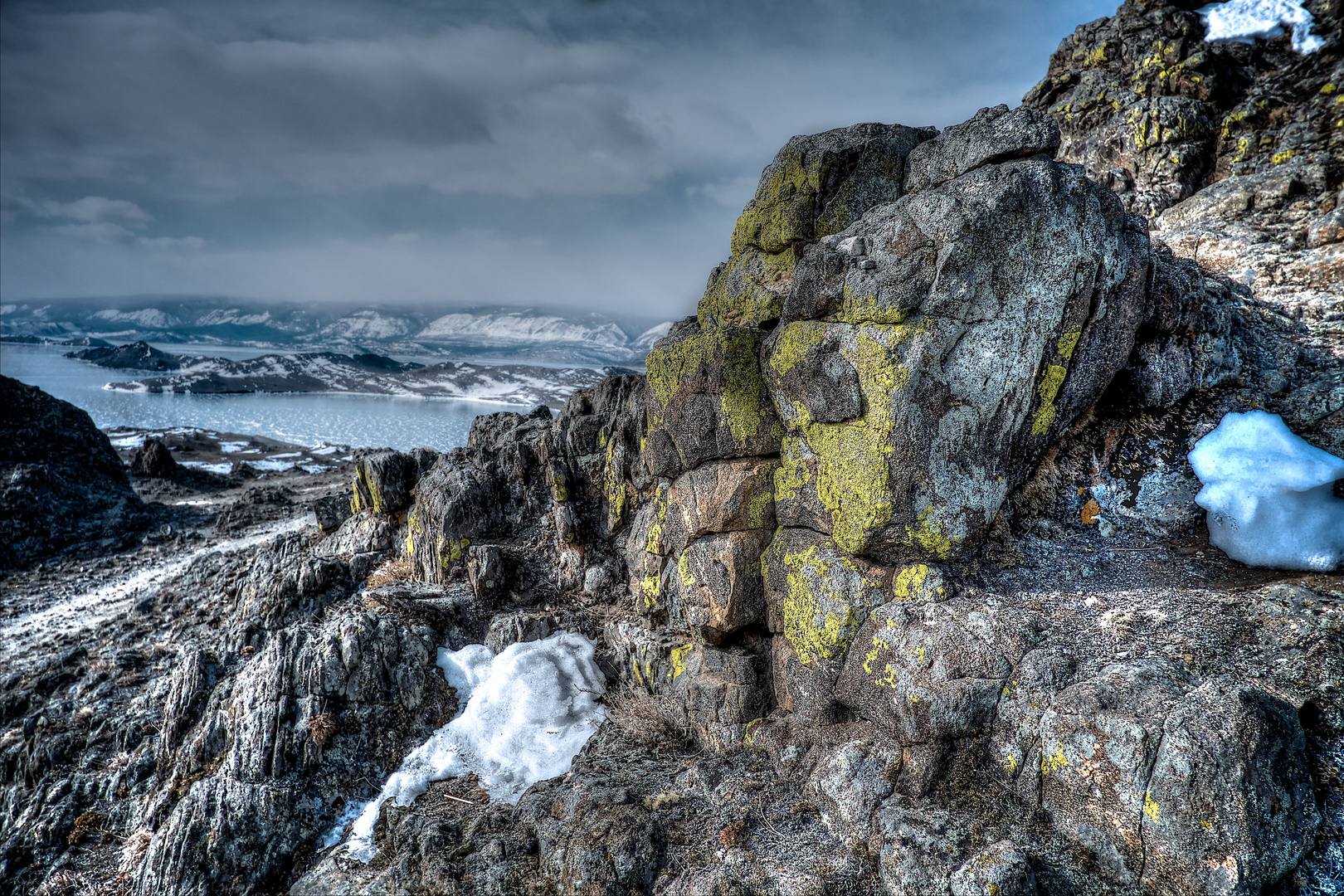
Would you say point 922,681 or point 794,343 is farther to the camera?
point 794,343

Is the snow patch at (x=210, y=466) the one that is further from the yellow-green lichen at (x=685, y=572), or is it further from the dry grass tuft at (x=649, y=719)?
the yellow-green lichen at (x=685, y=572)

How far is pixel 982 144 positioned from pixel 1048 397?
4838 millimetres

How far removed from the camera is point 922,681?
27.6ft

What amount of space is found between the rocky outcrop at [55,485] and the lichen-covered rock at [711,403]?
36.9 meters

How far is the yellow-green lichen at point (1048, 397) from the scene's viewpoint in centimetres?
960

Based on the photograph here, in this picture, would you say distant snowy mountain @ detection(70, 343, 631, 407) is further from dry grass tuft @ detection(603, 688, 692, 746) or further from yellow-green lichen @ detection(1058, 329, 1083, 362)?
yellow-green lichen @ detection(1058, 329, 1083, 362)

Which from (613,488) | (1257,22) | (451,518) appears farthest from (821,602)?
(1257,22)

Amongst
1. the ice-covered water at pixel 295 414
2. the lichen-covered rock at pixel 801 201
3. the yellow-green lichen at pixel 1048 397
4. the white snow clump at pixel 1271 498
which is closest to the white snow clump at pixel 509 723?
the lichen-covered rock at pixel 801 201

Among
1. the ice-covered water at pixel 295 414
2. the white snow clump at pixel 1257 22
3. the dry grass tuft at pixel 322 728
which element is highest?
the white snow clump at pixel 1257 22

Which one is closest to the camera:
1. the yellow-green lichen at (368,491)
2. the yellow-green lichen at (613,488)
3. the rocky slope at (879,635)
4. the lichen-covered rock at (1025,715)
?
the rocky slope at (879,635)

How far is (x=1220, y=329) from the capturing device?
11.3m

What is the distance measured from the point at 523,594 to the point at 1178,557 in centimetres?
1502

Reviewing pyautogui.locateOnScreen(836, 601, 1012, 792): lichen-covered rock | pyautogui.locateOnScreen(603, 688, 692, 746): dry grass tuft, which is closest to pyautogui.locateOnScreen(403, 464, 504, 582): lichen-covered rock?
pyautogui.locateOnScreen(603, 688, 692, 746): dry grass tuft

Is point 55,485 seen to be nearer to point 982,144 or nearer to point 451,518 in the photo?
point 451,518
